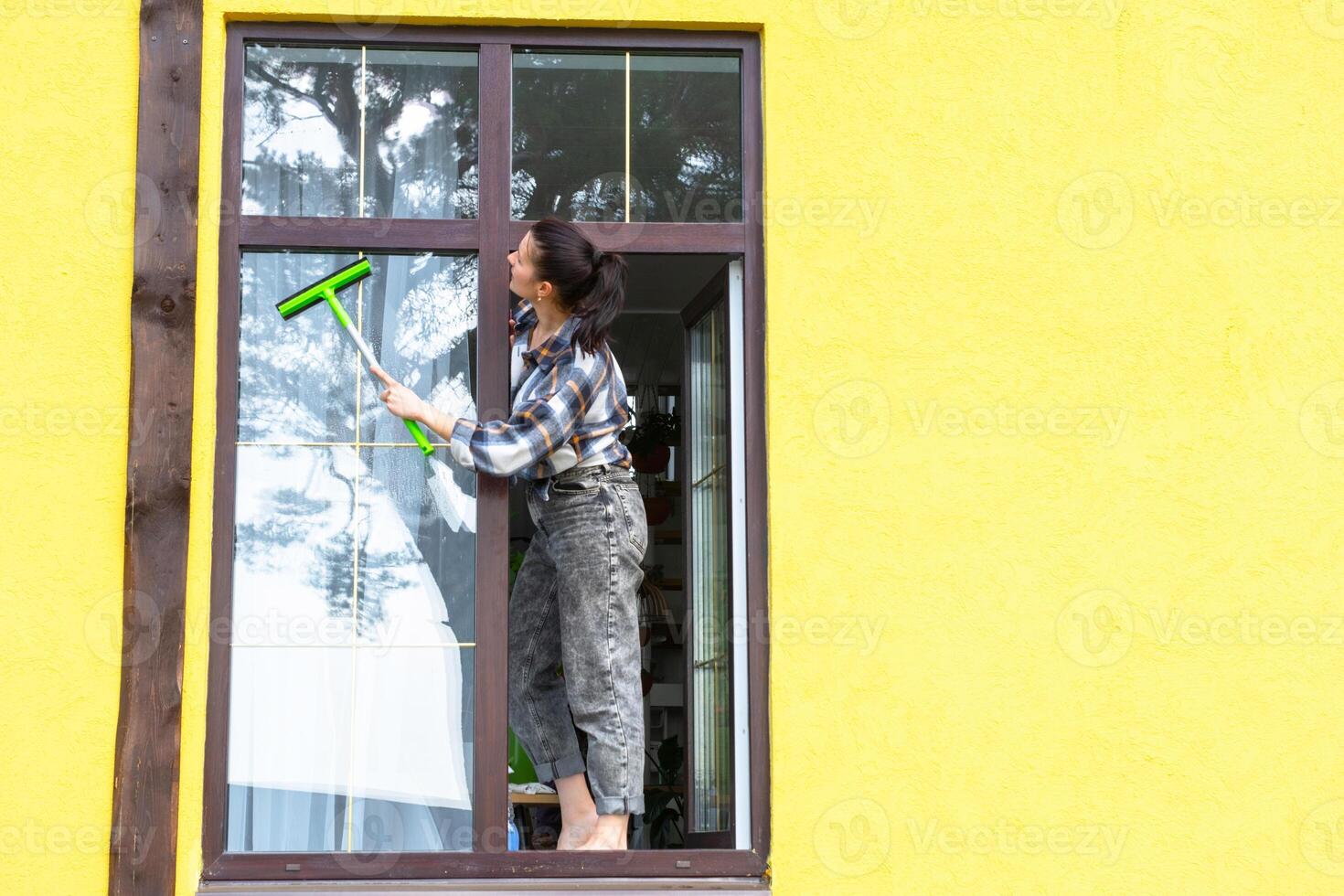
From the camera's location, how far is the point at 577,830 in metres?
4.02

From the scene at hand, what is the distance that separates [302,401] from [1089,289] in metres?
2.19

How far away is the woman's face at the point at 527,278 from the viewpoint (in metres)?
3.92

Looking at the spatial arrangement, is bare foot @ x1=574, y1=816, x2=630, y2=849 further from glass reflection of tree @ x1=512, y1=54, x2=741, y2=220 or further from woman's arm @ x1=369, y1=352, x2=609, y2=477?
glass reflection of tree @ x1=512, y1=54, x2=741, y2=220

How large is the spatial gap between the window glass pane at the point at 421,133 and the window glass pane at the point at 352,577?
7.1 inches

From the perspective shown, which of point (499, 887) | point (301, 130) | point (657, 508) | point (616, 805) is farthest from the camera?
point (657, 508)

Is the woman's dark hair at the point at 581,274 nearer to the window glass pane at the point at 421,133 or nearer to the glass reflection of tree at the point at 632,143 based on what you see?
the glass reflection of tree at the point at 632,143

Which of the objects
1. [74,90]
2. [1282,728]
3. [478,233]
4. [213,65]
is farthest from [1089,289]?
[74,90]

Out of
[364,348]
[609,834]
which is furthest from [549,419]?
[609,834]

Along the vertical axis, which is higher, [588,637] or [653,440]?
[653,440]

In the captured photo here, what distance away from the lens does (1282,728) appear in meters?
3.96

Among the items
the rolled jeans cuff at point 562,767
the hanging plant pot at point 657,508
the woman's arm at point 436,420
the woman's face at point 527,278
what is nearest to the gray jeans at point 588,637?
the rolled jeans cuff at point 562,767

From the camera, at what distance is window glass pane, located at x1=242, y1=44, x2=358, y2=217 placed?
4.08m

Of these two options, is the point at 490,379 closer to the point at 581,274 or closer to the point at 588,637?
the point at 581,274

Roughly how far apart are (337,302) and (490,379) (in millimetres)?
459
